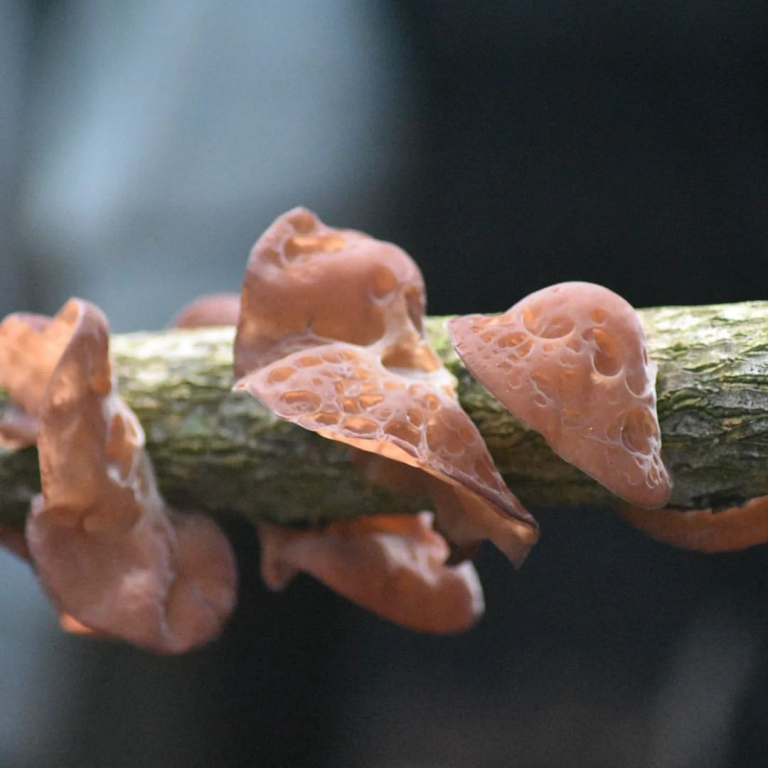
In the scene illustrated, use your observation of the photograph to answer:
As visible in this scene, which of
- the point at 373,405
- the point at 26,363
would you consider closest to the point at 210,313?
the point at 26,363

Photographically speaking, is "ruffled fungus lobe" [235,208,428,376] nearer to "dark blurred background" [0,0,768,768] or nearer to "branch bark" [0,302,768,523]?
"branch bark" [0,302,768,523]

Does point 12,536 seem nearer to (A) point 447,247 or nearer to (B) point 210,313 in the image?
(B) point 210,313

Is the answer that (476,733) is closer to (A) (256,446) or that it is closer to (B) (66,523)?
(A) (256,446)

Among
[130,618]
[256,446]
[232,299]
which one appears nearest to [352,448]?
[256,446]

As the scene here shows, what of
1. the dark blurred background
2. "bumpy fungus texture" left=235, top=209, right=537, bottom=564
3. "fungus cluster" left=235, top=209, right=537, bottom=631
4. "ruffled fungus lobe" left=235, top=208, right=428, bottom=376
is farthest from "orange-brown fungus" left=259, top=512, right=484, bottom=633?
the dark blurred background

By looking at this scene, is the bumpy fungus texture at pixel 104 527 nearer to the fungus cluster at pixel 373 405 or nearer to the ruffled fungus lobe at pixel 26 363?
the ruffled fungus lobe at pixel 26 363

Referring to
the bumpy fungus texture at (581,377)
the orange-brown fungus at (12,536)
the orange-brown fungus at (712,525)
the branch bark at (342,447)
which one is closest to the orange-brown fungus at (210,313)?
the branch bark at (342,447)
